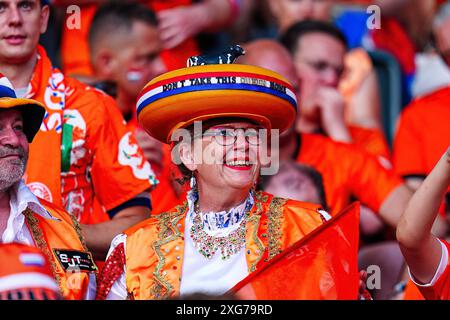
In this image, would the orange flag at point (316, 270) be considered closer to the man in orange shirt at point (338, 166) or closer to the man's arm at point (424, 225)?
the man's arm at point (424, 225)

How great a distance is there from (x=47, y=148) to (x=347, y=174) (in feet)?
5.85

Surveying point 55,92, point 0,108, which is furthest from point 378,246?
point 0,108

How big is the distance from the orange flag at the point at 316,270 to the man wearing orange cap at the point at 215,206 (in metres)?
0.31

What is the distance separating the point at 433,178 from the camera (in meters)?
3.71

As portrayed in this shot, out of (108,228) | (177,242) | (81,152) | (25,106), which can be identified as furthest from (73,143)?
(177,242)

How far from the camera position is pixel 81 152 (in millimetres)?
4875

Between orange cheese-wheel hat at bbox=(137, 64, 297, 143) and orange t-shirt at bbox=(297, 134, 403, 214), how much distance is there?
1558 millimetres

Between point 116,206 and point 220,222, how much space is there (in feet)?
2.75

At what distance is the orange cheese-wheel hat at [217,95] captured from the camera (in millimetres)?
4117

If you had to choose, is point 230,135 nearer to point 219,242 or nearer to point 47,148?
point 219,242

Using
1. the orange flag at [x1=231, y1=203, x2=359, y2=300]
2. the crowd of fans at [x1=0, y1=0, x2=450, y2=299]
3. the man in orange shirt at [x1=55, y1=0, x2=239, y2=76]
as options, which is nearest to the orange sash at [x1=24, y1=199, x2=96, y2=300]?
the crowd of fans at [x1=0, y1=0, x2=450, y2=299]

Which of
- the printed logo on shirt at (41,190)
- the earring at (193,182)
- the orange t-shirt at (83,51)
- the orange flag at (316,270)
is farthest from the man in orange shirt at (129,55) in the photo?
the orange flag at (316,270)
